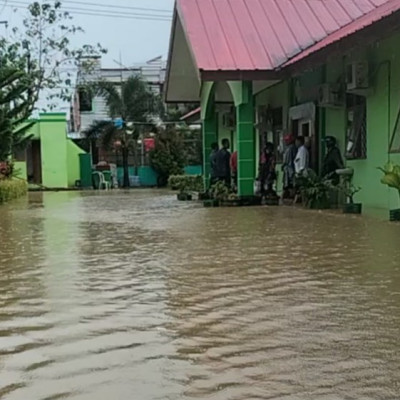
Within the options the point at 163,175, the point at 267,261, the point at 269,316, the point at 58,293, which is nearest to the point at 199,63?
the point at 267,261

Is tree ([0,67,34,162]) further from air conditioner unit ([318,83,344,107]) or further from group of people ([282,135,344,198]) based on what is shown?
air conditioner unit ([318,83,344,107])

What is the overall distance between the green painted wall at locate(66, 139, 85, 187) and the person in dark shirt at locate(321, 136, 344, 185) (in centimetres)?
2407

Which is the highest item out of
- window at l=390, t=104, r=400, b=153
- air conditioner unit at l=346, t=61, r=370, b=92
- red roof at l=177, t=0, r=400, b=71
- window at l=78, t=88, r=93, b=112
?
window at l=78, t=88, r=93, b=112

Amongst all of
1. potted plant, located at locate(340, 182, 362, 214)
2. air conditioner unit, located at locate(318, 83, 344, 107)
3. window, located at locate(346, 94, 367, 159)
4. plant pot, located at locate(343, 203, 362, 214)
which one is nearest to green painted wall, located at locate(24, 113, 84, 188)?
air conditioner unit, located at locate(318, 83, 344, 107)

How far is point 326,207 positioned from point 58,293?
9.06 m

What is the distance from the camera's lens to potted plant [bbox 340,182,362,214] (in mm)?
13000

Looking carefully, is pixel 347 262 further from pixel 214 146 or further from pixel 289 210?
pixel 214 146

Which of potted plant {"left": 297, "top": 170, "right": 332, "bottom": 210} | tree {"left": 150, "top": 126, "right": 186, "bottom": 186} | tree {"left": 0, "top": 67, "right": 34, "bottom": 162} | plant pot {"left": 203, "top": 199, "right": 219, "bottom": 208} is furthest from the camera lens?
tree {"left": 150, "top": 126, "right": 186, "bottom": 186}

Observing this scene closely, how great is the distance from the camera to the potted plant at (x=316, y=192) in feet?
46.0

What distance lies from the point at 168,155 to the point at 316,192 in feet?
74.8

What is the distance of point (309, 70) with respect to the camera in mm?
14461

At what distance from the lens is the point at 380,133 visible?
42.2ft

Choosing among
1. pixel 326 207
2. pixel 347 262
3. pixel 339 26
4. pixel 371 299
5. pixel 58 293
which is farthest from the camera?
pixel 339 26

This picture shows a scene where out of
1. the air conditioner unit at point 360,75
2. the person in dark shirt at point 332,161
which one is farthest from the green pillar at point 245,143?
the air conditioner unit at point 360,75
